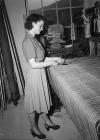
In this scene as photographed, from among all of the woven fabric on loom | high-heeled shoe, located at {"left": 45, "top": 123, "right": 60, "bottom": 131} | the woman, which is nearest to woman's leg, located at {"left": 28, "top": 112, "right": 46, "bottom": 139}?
the woman

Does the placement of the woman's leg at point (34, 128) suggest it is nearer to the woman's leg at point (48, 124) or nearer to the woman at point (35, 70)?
the woman at point (35, 70)

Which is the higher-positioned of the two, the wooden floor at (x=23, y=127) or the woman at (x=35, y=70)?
the woman at (x=35, y=70)

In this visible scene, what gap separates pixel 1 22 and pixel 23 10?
596 millimetres

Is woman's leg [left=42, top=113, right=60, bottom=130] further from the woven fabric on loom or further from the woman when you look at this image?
the woven fabric on loom

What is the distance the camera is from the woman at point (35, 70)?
216 cm

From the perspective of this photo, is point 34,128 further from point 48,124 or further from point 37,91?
point 37,91

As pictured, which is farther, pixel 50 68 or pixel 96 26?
pixel 96 26

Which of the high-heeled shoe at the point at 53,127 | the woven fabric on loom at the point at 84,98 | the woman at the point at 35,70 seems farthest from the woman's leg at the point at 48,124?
the woven fabric on loom at the point at 84,98

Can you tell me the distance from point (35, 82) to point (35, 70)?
0.16 metres

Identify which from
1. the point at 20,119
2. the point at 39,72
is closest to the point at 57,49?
the point at 39,72

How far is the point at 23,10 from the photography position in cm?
390

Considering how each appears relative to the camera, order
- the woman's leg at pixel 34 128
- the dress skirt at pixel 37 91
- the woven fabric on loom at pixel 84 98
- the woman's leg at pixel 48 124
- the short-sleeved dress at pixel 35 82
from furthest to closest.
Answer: the woman's leg at pixel 48 124 → the woman's leg at pixel 34 128 → the dress skirt at pixel 37 91 → the short-sleeved dress at pixel 35 82 → the woven fabric on loom at pixel 84 98

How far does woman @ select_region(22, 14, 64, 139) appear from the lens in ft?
7.08

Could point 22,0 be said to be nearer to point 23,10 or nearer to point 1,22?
point 23,10
